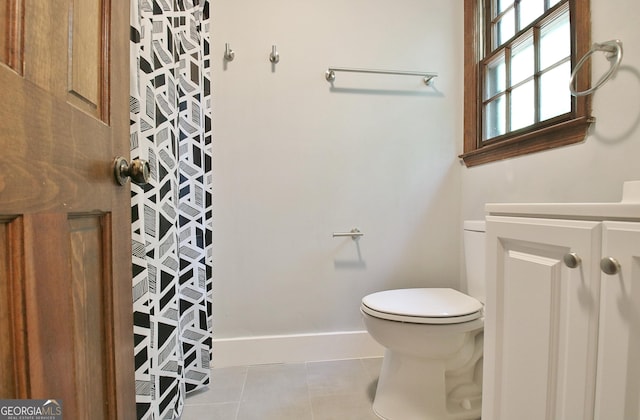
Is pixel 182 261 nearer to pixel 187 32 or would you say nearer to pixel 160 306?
pixel 160 306

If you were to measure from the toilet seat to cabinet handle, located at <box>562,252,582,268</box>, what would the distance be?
0.54m

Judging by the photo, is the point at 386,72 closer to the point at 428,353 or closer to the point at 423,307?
the point at 423,307

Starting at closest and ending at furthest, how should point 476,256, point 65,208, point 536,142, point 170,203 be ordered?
point 65,208 < point 170,203 < point 536,142 < point 476,256

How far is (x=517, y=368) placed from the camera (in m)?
0.65

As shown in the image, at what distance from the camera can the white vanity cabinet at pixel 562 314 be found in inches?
17.9

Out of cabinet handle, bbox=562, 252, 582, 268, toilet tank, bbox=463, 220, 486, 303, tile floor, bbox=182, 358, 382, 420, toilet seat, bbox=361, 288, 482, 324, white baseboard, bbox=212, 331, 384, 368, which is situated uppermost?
cabinet handle, bbox=562, 252, 582, 268

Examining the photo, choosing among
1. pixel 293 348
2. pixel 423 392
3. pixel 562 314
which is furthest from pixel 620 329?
pixel 293 348

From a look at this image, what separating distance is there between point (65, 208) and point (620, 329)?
85cm

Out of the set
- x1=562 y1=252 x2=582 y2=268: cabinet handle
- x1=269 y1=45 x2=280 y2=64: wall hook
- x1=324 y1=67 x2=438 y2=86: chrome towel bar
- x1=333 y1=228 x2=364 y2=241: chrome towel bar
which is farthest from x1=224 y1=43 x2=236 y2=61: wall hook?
x1=562 y1=252 x2=582 y2=268: cabinet handle

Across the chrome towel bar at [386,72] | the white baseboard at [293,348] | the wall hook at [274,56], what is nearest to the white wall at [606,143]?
the chrome towel bar at [386,72]

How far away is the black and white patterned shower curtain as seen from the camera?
0.78m

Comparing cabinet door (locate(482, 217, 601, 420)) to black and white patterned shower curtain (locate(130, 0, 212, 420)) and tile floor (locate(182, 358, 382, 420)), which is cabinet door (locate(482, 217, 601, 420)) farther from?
black and white patterned shower curtain (locate(130, 0, 212, 420))

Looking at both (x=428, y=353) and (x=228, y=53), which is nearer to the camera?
(x=428, y=353)

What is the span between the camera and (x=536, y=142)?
1.14 meters
